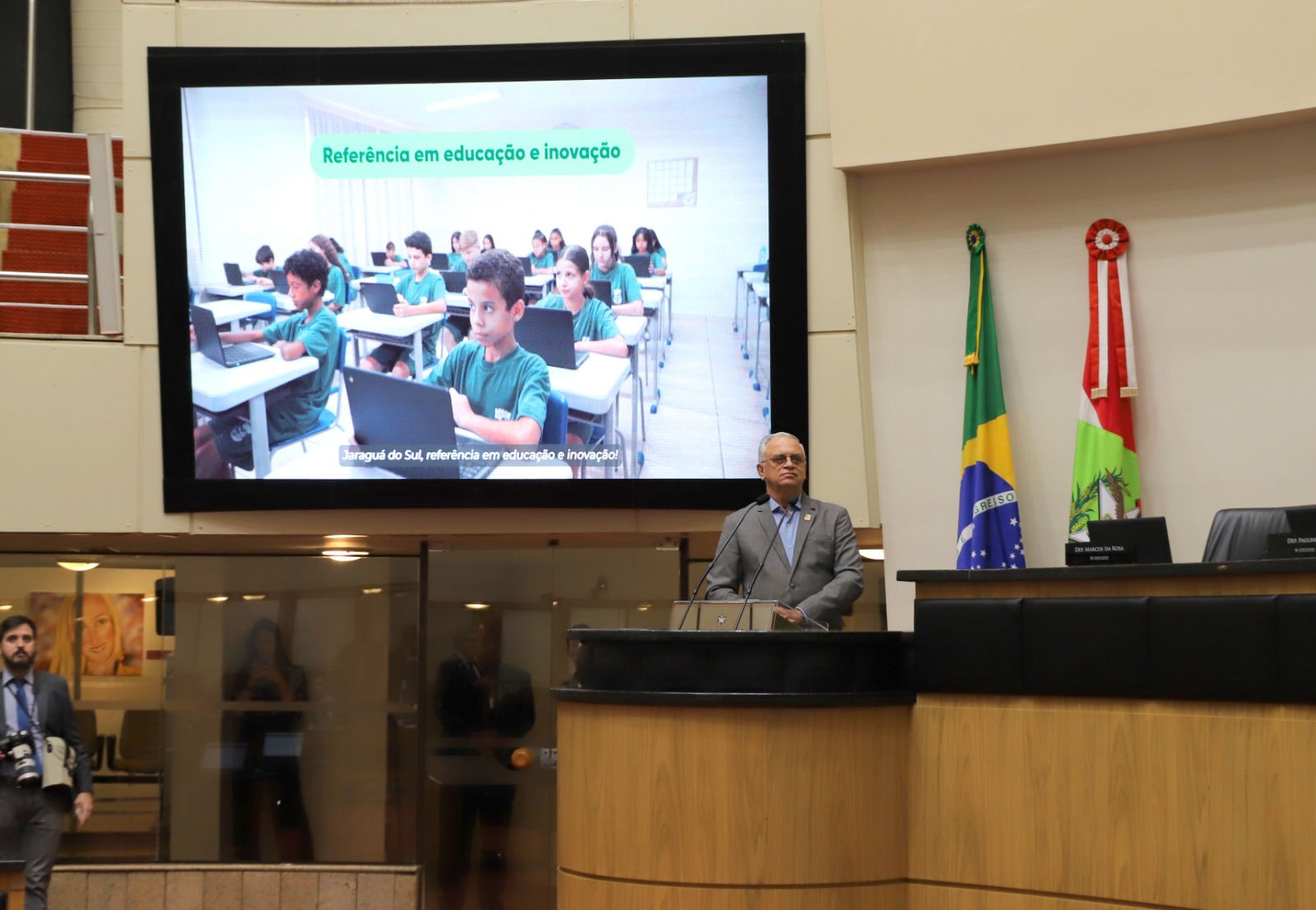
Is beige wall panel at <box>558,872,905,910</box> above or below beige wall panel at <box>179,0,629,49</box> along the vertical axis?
below

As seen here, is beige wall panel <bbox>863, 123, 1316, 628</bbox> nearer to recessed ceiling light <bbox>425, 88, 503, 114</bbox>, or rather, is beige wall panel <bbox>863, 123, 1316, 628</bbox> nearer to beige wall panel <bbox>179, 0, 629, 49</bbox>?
recessed ceiling light <bbox>425, 88, 503, 114</bbox>

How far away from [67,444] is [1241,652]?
5103mm

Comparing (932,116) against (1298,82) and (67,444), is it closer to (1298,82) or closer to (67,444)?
(1298,82)

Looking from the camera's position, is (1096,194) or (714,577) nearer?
(714,577)

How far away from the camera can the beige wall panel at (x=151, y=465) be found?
19.7ft

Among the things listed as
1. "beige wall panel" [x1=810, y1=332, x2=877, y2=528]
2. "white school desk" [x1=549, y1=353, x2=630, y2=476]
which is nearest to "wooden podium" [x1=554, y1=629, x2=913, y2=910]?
"beige wall panel" [x1=810, y1=332, x2=877, y2=528]

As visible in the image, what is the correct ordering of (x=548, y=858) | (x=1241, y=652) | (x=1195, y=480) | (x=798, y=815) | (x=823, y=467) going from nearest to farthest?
(x=1241, y=652) < (x=798, y=815) < (x=1195, y=480) < (x=823, y=467) < (x=548, y=858)

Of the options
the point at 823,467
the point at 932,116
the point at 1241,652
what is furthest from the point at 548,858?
the point at 1241,652

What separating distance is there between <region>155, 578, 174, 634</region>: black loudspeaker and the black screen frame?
1212 millimetres

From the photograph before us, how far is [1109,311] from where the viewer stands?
18.0ft

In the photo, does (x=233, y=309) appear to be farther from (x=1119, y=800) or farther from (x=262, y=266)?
(x=1119, y=800)

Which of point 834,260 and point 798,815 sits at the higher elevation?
point 834,260

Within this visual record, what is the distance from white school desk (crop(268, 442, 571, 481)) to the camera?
5863 mm

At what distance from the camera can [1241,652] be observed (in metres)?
2.76
